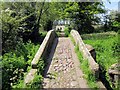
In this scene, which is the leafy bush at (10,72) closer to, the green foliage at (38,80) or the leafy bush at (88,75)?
the green foliage at (38,80)

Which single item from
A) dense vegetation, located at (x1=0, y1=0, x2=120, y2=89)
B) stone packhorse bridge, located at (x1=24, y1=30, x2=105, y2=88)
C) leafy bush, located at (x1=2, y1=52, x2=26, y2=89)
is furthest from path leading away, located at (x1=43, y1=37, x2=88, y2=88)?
dense vegetation, located at (x1=0, y1=0, x2=120, y2=89)

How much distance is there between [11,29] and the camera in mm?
11797

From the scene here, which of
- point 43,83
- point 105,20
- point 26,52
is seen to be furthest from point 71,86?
point 105,20

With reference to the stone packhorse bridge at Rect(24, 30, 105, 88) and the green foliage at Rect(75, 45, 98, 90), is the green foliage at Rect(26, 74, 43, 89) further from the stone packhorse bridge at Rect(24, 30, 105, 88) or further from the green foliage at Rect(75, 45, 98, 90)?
the green foliage at Rect(75, 45, 98, 90)

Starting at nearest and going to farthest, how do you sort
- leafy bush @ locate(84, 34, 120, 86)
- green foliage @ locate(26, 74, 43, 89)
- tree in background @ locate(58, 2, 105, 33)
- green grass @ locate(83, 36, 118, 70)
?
1. green foliage @ locate(26, 74, 43, 89)
2. green grass @ locate(83, 36, 118, 70)
3. leafy bush @ locate(84, 34, 120, 86)
4. tree in background @ locate(58, 2, 105, 33)

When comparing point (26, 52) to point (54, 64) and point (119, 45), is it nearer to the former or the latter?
point (54, 64)

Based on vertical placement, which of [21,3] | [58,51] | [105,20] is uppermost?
[21,3]

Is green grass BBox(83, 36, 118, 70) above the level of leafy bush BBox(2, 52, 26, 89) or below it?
below

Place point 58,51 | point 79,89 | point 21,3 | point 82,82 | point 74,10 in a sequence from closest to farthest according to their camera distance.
Result: point 79,89, point 82,82, point 58,51, point 21,3, point 74,10

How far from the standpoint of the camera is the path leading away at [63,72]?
30.5ft

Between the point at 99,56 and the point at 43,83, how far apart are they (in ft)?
37.8

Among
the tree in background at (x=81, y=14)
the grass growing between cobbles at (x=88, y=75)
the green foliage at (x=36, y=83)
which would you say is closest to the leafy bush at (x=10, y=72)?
the green foliage at (x=36, y=83)

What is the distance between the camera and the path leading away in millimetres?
9282

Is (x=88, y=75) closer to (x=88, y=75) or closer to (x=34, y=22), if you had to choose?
(x=88, y=75)
